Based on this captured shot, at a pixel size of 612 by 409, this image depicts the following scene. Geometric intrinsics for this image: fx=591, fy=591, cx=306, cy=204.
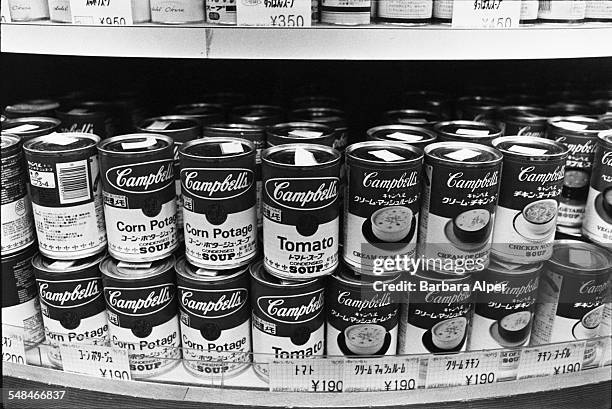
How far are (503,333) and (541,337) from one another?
3.5 inches

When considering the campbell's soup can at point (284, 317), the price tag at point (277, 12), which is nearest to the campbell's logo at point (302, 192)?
the campbell's soup can at point (284, 317)

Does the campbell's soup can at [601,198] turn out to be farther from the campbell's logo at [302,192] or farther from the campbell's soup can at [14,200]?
the campbell's soup can at [14,200]

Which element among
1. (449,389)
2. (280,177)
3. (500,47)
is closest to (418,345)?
(449,389)

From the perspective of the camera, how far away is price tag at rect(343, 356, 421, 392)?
A: 3.61ft

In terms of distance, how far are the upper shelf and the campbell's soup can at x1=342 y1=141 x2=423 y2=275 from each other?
0.60 ft

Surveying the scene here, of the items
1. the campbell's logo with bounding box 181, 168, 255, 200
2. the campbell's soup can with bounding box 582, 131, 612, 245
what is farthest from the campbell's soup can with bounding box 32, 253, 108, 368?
the campbell's soup can with bounding box 582, 131, 612, 245

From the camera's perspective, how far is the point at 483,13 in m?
1.06

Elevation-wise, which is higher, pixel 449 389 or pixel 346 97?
pixel 346 97

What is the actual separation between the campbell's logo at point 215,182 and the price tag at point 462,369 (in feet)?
1.59

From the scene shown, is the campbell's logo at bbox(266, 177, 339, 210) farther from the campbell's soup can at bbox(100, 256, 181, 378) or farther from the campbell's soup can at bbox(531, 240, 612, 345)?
the campbell's soup can at bbox(531, 240, 612, 345)

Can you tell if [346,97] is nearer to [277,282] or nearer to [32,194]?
[277,282]

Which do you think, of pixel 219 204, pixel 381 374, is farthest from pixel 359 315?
pixel 219 204

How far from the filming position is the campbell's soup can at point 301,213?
102 centimetres

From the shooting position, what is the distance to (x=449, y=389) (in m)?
1.13
